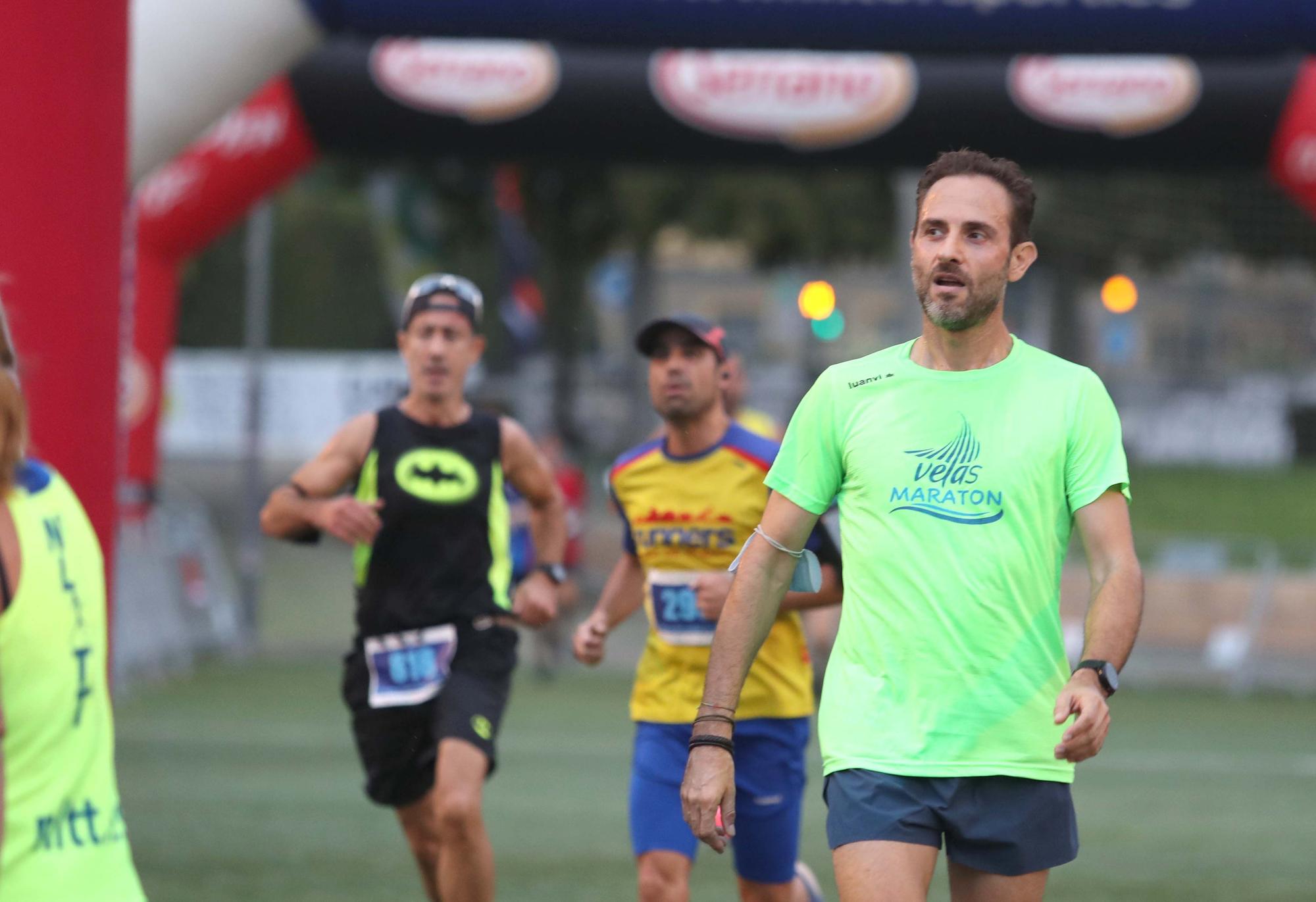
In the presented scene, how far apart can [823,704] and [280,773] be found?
7.71 metres

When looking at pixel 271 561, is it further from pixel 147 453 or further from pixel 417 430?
pixel 417 430

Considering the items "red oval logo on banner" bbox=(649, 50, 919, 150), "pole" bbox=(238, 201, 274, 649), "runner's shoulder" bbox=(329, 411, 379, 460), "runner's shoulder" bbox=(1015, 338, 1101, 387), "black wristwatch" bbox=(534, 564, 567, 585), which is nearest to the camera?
"runner's shoulder" bbox=(1015, 338, 1101, 387)

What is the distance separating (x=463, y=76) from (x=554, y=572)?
19.7 feet

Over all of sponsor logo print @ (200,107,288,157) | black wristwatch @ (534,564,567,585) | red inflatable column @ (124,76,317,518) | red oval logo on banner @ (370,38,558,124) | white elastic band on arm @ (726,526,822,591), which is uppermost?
red oval logo on banner @ (370,38,558,124)

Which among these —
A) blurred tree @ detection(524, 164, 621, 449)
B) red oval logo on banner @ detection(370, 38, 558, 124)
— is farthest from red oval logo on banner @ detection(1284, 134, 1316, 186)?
blurred tree @ detection(524, 164, 621, 449)

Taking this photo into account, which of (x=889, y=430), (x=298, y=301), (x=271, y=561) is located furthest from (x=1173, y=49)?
(x=298, y=301)

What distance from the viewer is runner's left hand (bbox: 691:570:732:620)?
5.79m

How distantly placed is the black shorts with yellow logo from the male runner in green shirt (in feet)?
8.07

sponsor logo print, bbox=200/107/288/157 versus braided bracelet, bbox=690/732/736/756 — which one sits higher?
sponsor logo print, bbox=200/107/288/157

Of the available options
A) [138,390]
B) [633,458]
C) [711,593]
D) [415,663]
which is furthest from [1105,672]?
[138,390]

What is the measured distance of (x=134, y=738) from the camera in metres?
12.7

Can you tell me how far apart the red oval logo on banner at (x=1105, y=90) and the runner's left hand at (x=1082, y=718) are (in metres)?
8.64

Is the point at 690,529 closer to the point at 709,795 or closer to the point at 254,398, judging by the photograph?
the point at 709,795

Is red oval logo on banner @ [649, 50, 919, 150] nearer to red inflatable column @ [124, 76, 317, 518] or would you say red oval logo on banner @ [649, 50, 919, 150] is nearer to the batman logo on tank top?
red inflatable column @ [124, 76, 317, 518]
